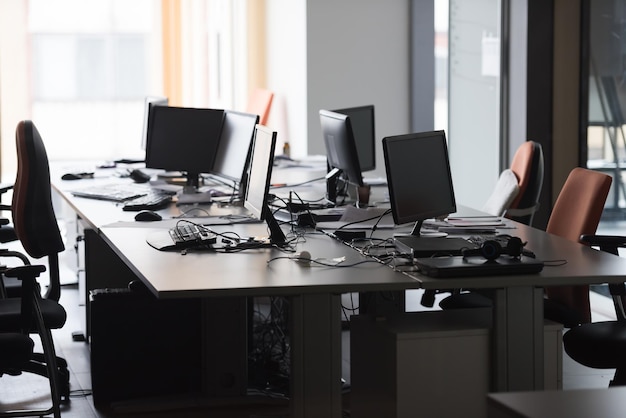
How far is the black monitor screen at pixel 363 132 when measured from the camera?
5.29 metres

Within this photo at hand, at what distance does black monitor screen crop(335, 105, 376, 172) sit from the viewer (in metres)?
5.29

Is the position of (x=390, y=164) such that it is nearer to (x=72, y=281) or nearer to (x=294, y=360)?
(x=294, y=360)

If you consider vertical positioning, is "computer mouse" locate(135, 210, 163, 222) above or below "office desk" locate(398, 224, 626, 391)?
above

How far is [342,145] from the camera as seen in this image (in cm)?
487

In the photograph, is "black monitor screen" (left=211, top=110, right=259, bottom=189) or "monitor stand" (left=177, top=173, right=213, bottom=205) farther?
"monitor stand" (left=177, top=173, right=213, bottom=205)

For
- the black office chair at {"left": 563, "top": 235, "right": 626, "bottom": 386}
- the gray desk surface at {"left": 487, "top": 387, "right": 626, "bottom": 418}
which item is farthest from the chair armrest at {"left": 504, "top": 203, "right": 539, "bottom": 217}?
the gray desk surface at {"left": 487, "top": 387, "right": 626, "bottom": 418}

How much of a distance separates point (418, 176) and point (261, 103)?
4577 millimetres

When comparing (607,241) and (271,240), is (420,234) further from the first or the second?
(607,241)

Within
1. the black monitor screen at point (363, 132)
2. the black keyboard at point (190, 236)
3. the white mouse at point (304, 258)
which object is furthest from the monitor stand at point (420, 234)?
the black monitor screen at point (363, 132)

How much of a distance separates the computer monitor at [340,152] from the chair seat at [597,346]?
59.8 inches

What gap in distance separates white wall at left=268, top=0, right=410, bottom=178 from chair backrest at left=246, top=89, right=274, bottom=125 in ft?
0.82

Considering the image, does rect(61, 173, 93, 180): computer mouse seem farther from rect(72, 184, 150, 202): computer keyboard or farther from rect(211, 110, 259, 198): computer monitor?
rect(211, 110, 259, 198): computer monitor

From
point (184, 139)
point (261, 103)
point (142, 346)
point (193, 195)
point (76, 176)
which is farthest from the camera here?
point (261, 103)

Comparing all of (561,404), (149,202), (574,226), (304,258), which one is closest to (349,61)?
(149,202)
